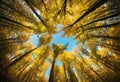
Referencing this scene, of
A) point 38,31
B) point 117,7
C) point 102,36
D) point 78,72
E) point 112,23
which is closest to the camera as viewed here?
point 117,7

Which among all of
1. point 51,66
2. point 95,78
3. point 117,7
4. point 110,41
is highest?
point 117,7

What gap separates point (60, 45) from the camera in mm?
16500

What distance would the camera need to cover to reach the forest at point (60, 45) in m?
10.8

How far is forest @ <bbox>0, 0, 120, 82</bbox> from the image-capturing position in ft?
35.3

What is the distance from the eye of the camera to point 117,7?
31.5ft

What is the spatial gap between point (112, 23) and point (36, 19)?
206 inches

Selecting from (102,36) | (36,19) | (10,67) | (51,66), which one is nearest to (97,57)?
(102,36)

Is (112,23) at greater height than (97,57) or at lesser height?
greater

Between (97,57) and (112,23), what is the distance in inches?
172

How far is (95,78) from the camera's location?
1410 cm

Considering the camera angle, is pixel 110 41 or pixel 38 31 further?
pixel 38 31

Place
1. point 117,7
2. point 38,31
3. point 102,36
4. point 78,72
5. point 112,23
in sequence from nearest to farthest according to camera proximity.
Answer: point 117,7, point 112,23, point 102,36, point 38,31, point 78,72

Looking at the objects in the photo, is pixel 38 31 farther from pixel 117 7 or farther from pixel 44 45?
pixel 117 7

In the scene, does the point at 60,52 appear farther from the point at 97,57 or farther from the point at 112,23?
the point at 112,23
